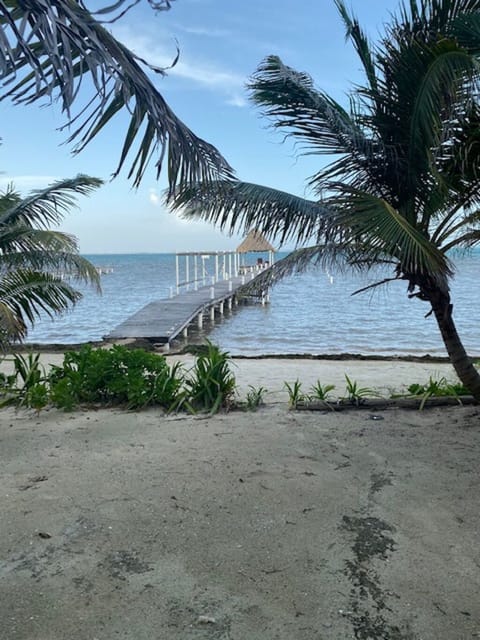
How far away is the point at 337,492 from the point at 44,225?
198 inches

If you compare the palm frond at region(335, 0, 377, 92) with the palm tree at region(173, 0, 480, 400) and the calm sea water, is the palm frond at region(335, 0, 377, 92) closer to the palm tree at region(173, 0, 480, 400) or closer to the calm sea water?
the palm tree at region(173, 0, 480, 400)

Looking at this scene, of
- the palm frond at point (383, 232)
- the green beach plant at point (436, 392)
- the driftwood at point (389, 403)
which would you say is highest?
the palm frond at point (383, 232)

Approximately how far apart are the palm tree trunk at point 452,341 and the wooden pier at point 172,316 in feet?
18.6

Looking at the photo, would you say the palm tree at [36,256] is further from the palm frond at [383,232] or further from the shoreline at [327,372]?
the palm frond at [383,232]

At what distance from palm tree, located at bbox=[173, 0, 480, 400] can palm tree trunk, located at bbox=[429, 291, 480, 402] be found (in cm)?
2

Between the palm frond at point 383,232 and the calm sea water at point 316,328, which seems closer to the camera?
the palm frond at point 383,232

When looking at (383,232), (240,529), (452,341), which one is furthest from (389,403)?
(240,529)

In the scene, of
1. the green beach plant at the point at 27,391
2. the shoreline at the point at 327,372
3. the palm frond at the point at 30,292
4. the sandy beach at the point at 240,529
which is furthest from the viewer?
the shoreline at the point at 327,372

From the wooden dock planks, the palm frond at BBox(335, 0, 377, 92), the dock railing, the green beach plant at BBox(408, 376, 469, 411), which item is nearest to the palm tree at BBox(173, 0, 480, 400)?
the palm frond at BBox(335, 0, 377, 92)

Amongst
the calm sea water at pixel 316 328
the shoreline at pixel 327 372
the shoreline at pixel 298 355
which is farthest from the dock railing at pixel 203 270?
the shoreline at pixel 327 372

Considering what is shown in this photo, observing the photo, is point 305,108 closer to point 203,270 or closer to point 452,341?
point 452,341

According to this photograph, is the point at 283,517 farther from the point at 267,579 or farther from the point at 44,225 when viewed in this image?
the point at 44,225

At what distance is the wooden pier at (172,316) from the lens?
15.6m

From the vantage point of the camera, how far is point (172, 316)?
62.5 feet
